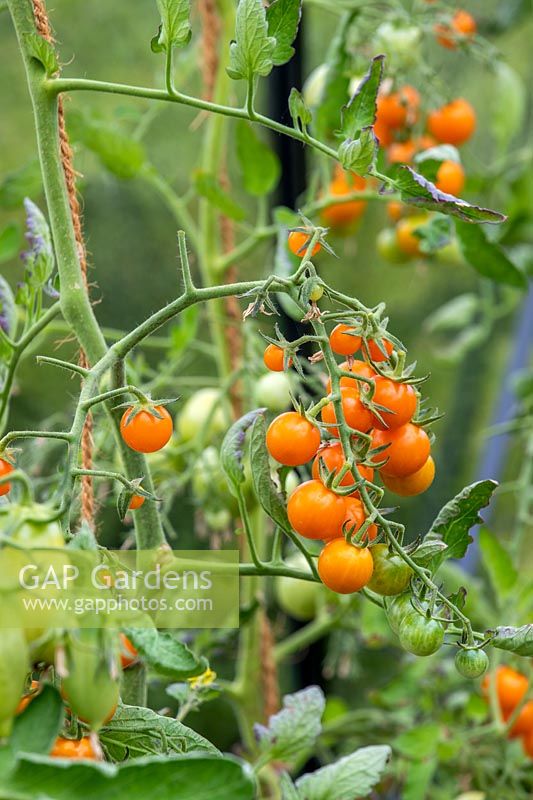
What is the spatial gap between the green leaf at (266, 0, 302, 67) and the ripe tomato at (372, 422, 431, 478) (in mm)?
162

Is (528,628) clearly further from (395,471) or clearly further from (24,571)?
(24,571)

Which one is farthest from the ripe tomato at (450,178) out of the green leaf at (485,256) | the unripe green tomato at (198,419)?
the unripe green tomato at (198,419)

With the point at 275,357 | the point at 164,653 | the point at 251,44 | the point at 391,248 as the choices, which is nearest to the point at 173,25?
the point at 251,44

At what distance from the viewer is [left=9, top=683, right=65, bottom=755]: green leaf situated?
26cm

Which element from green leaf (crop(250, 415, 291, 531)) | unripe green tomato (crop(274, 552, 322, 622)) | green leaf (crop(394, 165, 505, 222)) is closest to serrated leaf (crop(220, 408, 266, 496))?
green leaf (crop(250, 415, 291, 531))

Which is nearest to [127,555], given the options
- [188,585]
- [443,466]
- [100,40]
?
[188,585]

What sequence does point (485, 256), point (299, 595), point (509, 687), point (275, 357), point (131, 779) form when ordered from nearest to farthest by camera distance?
point (131, 779), point (275, 357), point (485, 256), point (509, 687), point (299, 595)

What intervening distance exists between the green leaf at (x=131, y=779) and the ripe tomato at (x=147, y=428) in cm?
13

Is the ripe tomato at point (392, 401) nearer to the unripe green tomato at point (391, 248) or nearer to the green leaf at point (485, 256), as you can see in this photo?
the green leaf at point (485, 256)

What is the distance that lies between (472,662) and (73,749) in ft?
0.48

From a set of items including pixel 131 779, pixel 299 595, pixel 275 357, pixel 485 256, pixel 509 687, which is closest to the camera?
pixel 131 779

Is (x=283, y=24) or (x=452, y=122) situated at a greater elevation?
(x=283, y=24)

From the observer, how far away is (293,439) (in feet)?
1.10

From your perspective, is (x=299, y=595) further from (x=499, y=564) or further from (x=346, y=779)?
(x=346, y=779)
